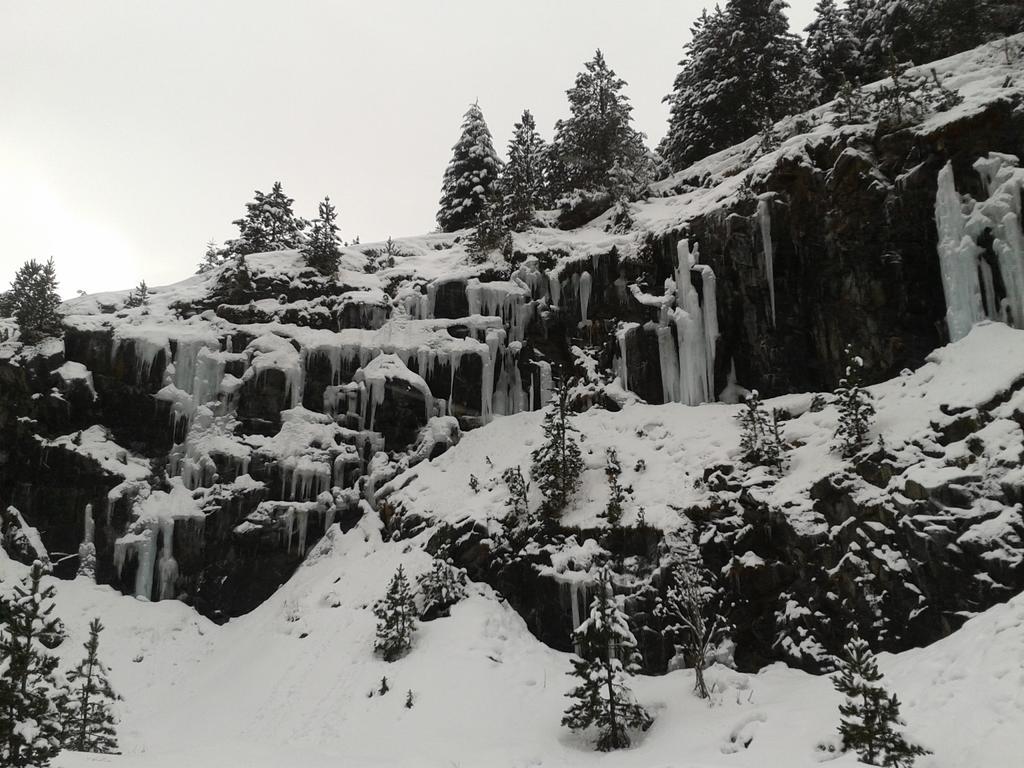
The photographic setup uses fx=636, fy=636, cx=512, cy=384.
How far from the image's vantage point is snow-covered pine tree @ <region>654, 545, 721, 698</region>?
46.1 feet

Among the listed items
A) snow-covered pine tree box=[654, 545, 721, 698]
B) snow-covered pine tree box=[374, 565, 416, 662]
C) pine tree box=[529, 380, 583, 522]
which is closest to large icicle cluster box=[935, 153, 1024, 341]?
snow-covered pine tree box=[654, 545, 721, 698]

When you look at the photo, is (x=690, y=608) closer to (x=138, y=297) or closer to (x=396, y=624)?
(x=396, y=624)

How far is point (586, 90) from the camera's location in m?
35.1

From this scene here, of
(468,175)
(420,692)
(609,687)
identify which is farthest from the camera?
(468,175)

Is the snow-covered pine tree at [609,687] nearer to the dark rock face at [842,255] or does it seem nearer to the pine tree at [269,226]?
the dark rock face at [842,255]

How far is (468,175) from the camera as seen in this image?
130 ft

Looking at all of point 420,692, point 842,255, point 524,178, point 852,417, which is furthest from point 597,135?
point 420,692

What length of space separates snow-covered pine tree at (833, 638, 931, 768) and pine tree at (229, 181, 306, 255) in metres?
32.5

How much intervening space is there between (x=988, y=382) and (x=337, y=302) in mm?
23399

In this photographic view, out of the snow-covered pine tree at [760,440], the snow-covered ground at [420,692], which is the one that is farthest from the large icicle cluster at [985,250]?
the snow-covered ground at [420,692]

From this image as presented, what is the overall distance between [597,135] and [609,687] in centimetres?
2903

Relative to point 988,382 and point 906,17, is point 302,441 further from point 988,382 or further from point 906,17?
point 906,17

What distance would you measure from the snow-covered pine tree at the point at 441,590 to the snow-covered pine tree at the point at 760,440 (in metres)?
8.99

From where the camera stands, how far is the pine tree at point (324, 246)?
96.8ft
